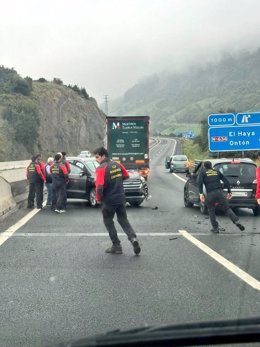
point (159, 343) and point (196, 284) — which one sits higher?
point (159, 343)

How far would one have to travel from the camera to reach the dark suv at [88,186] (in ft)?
57.5

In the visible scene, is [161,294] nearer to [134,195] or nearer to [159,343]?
[159,343]

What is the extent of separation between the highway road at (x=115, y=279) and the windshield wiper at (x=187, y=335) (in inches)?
93.7

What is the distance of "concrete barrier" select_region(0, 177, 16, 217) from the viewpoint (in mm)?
14816

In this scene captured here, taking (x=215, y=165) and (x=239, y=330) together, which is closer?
(x=239, y=330)

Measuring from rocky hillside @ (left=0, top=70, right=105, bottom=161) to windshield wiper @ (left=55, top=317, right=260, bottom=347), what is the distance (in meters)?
53.6

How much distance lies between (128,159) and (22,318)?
74.9ft

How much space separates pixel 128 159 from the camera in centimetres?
2823

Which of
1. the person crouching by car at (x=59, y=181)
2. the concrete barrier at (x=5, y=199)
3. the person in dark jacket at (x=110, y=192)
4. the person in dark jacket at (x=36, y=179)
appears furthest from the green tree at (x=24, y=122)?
the person in dark jacket at (x=110, y=192)

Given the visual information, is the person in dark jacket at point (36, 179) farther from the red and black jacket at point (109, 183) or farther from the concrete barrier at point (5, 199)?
the red and black jacket at point (109, 183)

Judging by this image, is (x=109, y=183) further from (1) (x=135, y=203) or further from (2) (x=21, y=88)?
(2) (x=21, y=88)

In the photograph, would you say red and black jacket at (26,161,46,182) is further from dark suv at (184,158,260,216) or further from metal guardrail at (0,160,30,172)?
dark suv at (184,158,260,216)

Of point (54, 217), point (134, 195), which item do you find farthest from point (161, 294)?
point (134, 195)

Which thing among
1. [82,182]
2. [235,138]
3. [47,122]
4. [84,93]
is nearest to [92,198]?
Answer: [82,182]
